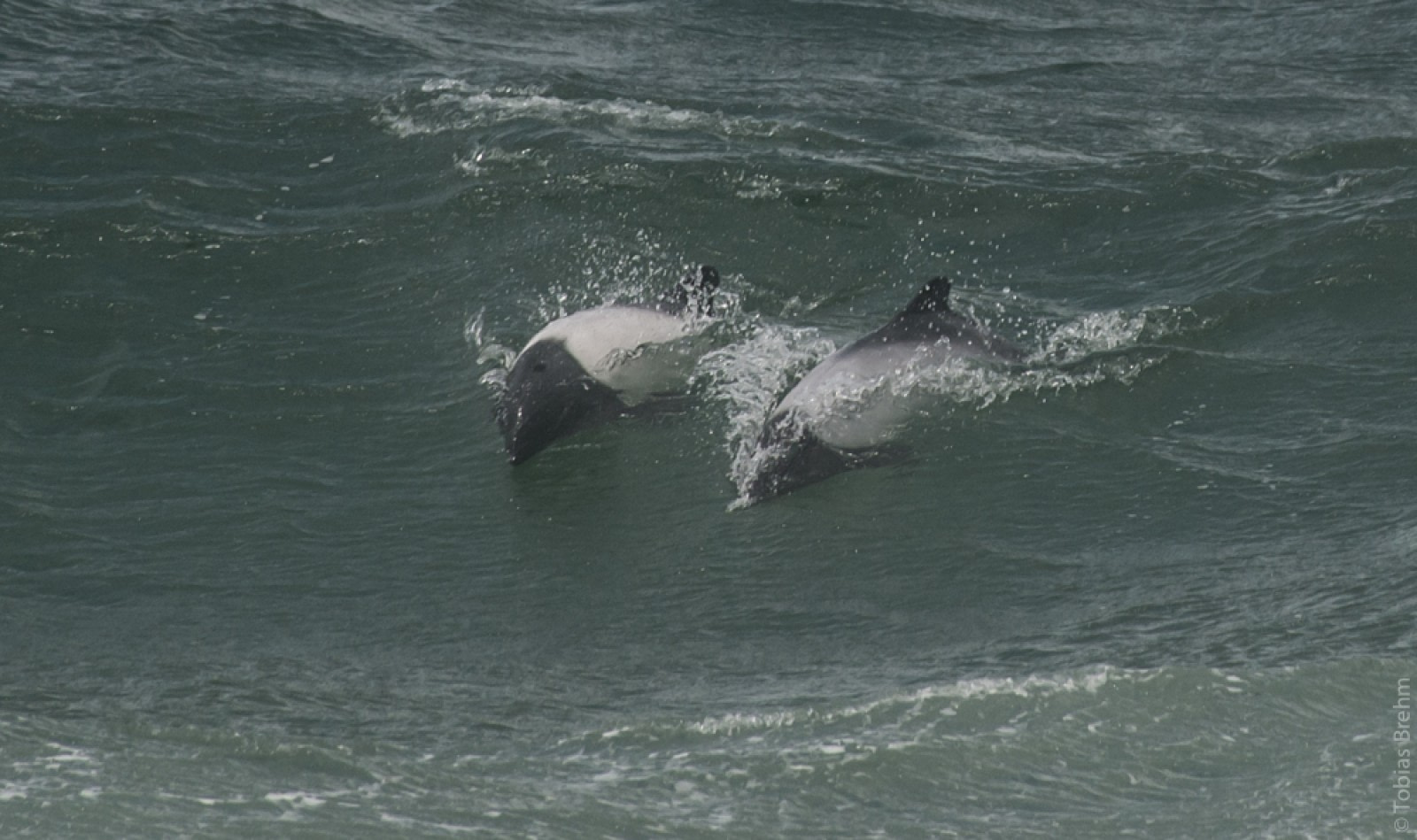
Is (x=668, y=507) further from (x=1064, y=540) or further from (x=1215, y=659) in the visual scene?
(x=1215, y=659)

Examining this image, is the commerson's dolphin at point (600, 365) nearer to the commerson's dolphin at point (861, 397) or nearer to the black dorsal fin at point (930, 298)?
the commerson's dolphin at point (861, 397)

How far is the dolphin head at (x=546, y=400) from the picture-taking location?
10141mm

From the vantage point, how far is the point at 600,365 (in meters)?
10.5

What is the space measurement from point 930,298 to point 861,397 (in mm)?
857

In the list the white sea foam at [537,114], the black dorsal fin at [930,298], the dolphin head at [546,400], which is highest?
the white sea foam at [537,114]

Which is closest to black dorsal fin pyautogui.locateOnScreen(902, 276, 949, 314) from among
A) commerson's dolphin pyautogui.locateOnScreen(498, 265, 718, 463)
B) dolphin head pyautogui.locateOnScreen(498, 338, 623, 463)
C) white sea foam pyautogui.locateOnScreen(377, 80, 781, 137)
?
commerson's dolphin pyautogui.locateOnScreen(498, 265, 718, 463)

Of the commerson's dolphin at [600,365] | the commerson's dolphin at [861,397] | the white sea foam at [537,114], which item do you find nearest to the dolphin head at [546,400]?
the commerson's dolphin at [600,365]

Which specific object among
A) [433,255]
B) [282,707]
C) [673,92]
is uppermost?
[673,92]

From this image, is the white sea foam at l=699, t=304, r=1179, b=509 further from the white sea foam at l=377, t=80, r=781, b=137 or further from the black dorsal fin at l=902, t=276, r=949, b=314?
the white sea foam at l=377, t=80, r=781, b=137

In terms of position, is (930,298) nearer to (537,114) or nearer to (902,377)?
(902,377)

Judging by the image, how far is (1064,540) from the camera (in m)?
8.99

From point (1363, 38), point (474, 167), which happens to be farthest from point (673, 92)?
point (1363, 38)

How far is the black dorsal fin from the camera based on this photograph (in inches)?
412

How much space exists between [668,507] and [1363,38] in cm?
1192
